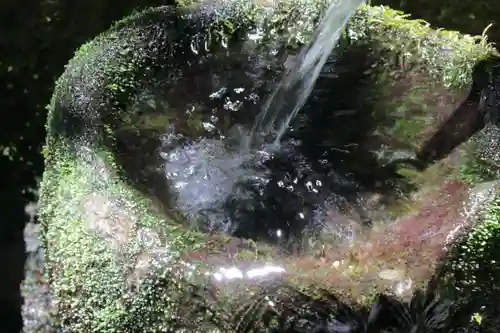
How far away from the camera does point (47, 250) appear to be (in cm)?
144

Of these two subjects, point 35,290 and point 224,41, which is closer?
point 224,41

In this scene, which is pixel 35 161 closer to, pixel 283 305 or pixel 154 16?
pixel 154 16

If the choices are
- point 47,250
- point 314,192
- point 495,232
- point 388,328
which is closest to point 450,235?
point 495,232

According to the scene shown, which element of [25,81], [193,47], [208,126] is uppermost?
[25,81]

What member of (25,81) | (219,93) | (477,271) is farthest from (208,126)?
(25,81)

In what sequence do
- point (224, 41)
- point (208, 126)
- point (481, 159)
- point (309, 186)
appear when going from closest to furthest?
point (481, 159), point (309, 186), point (208, 126), point (224, 41)

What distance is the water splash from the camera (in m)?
1.97

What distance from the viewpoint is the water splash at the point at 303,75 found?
77.4 inches

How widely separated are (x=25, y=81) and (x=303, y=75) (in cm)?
135

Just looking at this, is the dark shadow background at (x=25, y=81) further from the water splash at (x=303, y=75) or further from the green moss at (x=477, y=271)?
the green moss at (x=477, y=271)

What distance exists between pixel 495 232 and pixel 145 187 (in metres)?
0.76

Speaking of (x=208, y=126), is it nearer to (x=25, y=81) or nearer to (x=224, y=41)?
(x=224, y=41)

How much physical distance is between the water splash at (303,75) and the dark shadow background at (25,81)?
69 cm

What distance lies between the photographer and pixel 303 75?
2033 mm
